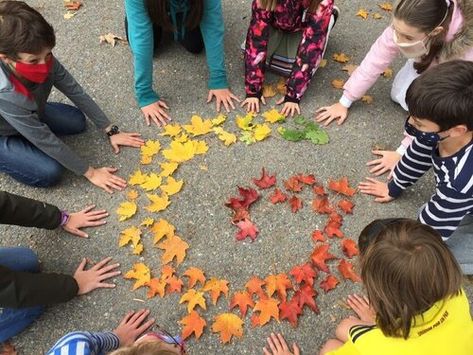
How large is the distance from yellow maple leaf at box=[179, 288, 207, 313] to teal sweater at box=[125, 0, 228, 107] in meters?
1.41

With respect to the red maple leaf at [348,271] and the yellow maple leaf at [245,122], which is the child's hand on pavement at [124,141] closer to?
the yellow maple leaf at [245,122]

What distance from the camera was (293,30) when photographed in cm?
290

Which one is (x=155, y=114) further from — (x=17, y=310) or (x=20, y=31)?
(x=17, y=310)

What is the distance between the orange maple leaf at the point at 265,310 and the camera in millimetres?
2076

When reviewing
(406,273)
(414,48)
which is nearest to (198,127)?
(414,48)

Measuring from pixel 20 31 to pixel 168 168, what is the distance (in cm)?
112

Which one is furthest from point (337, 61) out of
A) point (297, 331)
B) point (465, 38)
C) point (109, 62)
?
point (297, 331)

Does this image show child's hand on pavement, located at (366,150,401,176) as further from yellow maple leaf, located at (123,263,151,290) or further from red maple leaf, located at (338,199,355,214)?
yellow maple leaf, located at (123,263,151,290)

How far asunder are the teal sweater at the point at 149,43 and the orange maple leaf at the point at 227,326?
5.19ft

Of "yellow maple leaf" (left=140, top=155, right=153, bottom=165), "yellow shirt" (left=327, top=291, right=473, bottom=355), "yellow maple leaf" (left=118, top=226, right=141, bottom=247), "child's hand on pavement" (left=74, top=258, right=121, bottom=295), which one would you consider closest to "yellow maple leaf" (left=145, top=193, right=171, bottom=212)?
"yellow maple leaf" (left=118, top=226, right=141, bottom=247)

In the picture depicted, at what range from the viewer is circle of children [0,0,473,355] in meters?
1.32

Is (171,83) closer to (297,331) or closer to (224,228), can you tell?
(224,228)

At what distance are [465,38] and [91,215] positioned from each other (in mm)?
2287

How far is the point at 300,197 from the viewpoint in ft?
8.30
